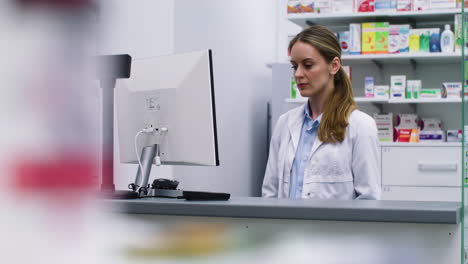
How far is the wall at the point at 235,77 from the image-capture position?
4.58 metres

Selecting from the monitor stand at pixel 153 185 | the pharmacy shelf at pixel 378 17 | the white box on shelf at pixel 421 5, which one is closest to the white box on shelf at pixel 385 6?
the pharmacy shelf at pixel 378 17

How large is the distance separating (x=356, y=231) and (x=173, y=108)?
0.82 metres

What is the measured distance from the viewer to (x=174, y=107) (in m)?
2.25

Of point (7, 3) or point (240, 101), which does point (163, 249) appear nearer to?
point (7, 3)

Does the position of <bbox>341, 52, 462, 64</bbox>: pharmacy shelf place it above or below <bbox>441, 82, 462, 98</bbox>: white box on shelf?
above

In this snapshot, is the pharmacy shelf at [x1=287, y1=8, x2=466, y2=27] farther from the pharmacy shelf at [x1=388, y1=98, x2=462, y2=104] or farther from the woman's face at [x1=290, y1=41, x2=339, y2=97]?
the woman's face at [x1=290, y1=41, x2=339, y2=97]

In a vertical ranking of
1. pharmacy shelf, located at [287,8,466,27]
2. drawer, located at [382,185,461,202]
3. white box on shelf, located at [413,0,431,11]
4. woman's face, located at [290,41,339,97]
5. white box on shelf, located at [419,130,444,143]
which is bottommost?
drawer, located at [382,185,461,202]

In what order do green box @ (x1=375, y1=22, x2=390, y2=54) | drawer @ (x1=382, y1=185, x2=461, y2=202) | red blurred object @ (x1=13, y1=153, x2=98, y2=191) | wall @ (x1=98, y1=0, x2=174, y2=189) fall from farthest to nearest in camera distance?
green box @ (x1=375, y1=22, x2=390, y2=54), drawer @ (x1=382, y1=185, x2=461, y2=202), wall @ (x1=98, y1=0, x2=174, y2=189), red blurred object @ (x1=13, y1=153, x2=98, y2=191)

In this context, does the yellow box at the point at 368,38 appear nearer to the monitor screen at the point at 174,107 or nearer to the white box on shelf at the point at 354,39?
the white box on shelf at the point at 354,39

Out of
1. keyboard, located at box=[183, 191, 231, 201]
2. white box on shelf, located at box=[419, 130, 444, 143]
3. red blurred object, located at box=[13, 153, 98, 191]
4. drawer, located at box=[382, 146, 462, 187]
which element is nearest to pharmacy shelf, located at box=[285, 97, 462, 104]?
white box on shelf, located at box=[419, 130, 444, 143]

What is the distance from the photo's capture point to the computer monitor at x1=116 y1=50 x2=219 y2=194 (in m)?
2.16

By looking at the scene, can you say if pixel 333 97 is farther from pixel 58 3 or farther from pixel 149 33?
pixel 58 3

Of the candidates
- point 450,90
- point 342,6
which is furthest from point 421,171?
point 342,6

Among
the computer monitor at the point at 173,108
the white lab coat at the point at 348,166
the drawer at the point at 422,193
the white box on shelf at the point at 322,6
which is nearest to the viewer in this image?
the computer monitor at the point at 173,108
